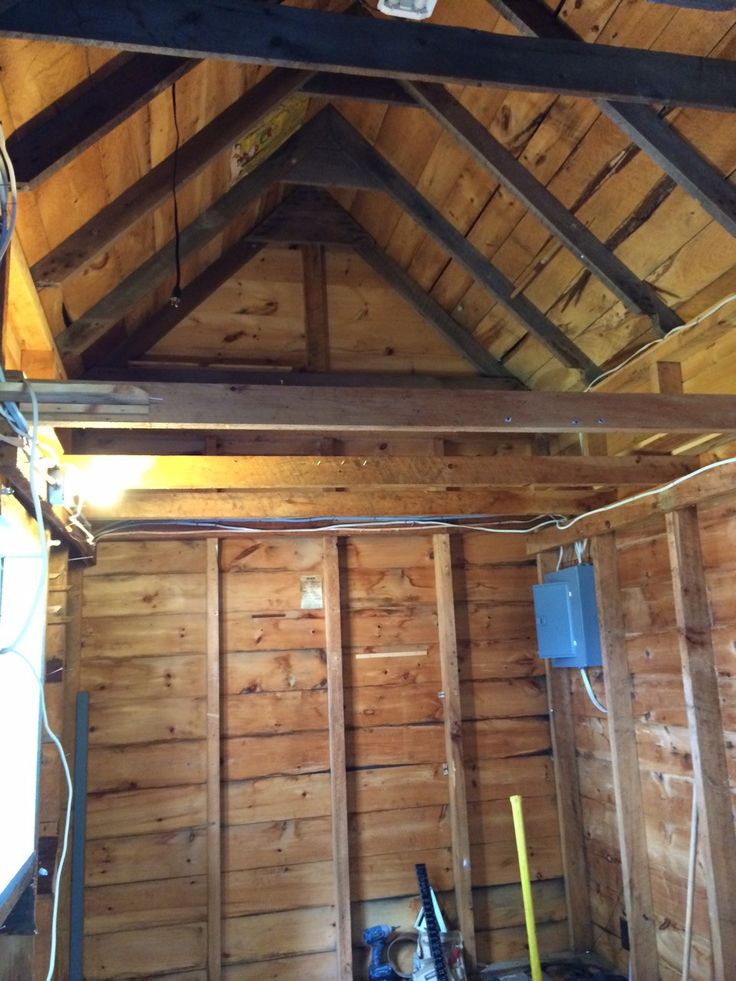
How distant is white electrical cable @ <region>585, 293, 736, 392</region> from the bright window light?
2127mm

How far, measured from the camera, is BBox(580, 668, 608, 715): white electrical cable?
357 cm

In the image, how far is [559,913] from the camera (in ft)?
12.3

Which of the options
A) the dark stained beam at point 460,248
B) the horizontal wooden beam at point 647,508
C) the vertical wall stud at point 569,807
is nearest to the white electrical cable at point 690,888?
the vertical wall stud at point 569,807

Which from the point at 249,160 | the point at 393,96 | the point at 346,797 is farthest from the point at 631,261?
the point at 346,797

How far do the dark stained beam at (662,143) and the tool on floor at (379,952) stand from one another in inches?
124

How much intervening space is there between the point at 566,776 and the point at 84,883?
221 centimetres

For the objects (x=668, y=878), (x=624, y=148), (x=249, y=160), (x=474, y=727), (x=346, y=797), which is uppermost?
(x=249, y=160)

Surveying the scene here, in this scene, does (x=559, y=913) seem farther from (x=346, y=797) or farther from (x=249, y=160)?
(x=249, y=160)

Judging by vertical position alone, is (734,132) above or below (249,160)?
below

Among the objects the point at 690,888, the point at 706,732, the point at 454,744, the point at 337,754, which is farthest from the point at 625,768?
the point at 337,754

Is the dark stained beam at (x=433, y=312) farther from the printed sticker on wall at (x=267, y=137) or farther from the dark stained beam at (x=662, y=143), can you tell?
the dark stained beam at (x=662, y=143)

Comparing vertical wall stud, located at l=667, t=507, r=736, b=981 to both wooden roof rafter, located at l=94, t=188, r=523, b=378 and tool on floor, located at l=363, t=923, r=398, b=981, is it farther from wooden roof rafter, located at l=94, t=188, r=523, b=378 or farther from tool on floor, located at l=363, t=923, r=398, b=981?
tool on floor, located at l=363, t=923, r=398, b=981

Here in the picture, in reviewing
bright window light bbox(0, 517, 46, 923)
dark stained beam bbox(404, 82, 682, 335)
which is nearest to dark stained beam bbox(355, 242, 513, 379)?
dark stained beam bbox(404, 82, 682, 335)

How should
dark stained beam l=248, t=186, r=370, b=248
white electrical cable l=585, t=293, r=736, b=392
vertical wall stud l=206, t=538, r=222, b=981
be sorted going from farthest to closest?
1. dark stained beam l=248, t=186, r=370, b=248
2. vertical wall stud l=206, t=538, r=222, b=981
3. white electrical cable l=585, t=293, r=736, b=392
